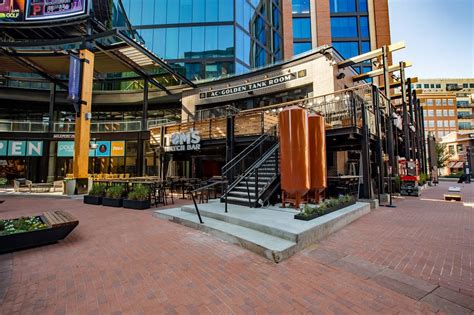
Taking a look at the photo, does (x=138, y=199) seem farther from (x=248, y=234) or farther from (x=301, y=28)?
(x=301, y=28)

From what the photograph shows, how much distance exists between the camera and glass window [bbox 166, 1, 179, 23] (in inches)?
1004

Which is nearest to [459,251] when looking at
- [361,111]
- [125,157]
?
[361,111]

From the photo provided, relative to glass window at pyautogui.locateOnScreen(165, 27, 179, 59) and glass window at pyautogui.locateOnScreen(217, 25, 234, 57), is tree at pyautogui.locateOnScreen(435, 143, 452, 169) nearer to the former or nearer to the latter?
glass window at pyautogui.locateOnScreen(217, 25, 234, 57)

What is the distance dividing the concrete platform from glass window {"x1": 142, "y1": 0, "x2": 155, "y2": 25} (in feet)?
84.8

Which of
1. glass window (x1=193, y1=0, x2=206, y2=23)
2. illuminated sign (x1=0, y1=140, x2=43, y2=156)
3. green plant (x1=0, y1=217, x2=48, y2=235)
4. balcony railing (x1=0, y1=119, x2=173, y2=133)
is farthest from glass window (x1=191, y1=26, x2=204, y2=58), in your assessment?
green plant (x1=0, y1=217, x2=48, y2=235)

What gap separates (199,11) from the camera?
25.3 meters

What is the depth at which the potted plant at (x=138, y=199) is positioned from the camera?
9.33 meters

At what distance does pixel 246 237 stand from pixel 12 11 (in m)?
26.7

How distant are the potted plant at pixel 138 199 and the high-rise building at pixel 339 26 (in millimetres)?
32636

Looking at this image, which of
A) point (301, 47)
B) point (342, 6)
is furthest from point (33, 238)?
point (342, 6)

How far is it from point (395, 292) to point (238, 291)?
1975 mm

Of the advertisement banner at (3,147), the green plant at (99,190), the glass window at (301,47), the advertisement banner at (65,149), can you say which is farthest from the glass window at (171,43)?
the glass window at (301,47)

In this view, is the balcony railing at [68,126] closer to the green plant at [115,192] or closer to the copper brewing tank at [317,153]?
the green plant at [115,192]

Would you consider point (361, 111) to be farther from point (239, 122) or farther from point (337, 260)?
point (337, 260)
